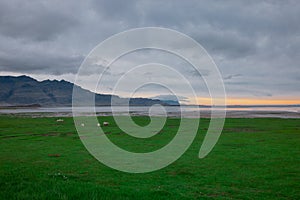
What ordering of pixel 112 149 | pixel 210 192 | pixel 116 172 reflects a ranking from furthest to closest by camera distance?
1. pixel 112 149
2. pixel 116 172
3. pixel 210 192

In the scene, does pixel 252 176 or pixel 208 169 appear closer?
pixel 252 176

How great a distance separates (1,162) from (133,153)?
8325mm

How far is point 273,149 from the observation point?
2159 centimetres

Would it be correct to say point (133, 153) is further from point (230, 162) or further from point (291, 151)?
point (291, 151)

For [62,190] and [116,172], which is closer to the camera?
[62,190]

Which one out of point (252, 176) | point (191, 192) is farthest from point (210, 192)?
point (252, 176)

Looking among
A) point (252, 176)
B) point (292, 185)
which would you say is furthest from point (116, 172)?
point (292, 185)

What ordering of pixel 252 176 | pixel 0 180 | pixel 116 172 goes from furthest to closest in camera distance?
pixel 116 172, pixel 252 176, pixel 0 180

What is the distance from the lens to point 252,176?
13.8m

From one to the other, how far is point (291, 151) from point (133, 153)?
1122 cm

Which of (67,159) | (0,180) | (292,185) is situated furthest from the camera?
(67,159)

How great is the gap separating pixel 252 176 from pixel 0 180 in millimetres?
10853

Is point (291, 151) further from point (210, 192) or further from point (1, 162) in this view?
point (1, 162)

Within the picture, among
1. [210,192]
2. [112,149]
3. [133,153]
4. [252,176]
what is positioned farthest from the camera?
[112,149]
